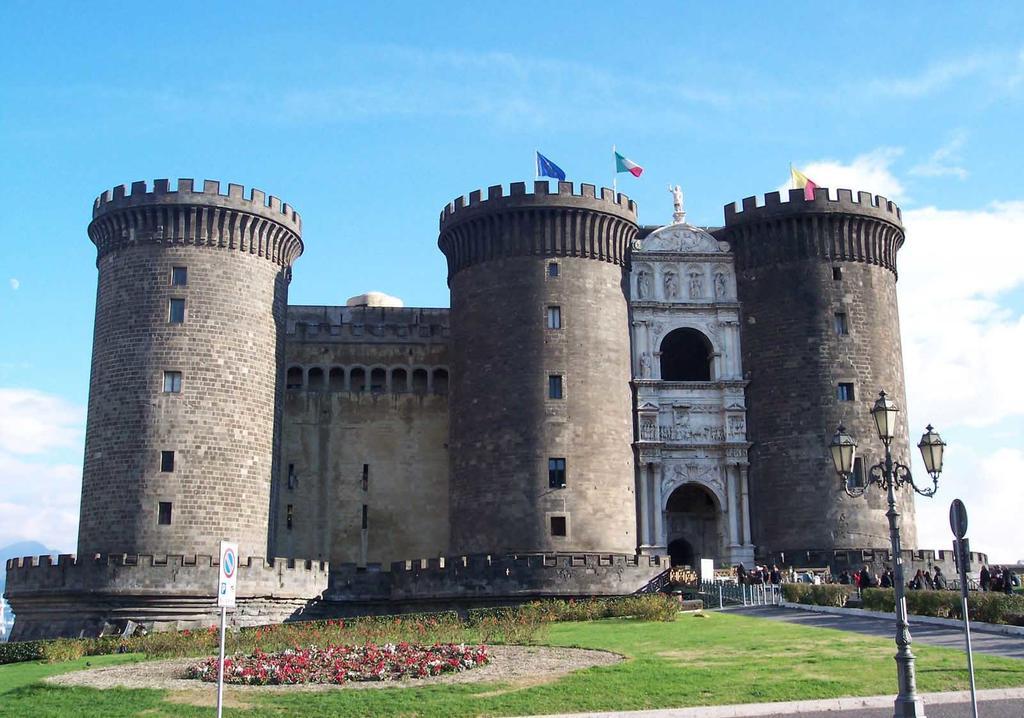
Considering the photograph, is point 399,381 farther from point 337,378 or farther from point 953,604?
point 953,604

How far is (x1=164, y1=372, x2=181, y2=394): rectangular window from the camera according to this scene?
154 feet

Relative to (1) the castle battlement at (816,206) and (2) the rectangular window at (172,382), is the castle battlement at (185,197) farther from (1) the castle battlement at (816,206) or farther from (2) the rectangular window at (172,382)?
(1) the castle battlement at (816,206)

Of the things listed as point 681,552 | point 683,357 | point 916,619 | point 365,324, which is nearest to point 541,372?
point 683,357

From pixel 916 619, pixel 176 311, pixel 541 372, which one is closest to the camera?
pixel 916 619

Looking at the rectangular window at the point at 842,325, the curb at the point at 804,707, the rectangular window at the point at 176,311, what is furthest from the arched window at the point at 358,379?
the curb at the point at 804,707

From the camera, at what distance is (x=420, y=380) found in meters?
56.7

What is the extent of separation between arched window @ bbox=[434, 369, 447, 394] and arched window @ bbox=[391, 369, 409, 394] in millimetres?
1379

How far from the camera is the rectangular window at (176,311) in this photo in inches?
1887

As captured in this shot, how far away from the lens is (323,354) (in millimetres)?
55969

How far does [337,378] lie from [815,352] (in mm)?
22085

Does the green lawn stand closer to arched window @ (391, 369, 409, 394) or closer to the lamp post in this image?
the lamp post

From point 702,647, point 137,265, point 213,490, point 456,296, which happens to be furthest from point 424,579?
point 702,647

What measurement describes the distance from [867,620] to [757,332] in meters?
21.8

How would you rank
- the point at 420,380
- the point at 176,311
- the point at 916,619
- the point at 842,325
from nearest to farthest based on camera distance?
the point at 916,619
the point at 176,311
the point at 842,325
the point at 420,380
